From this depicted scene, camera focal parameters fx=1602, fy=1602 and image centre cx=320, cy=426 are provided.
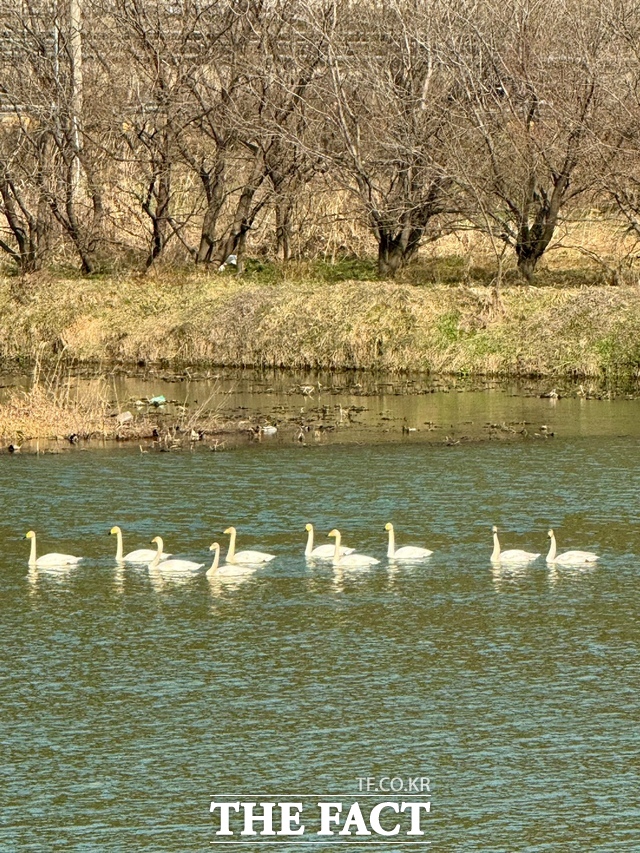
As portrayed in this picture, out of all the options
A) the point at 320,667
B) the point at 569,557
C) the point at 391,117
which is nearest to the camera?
the point at 320,667

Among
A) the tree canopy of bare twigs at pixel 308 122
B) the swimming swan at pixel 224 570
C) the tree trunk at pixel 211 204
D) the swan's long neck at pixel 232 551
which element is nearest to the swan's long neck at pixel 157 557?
the swimming swan at pixel 224 570

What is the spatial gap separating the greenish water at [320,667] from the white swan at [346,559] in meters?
0.24

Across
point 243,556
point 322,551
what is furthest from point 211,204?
point 243,556

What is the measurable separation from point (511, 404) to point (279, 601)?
50.5ft

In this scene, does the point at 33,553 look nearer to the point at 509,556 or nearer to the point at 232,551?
the point at 232,551

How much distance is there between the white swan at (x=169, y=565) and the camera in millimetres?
18531

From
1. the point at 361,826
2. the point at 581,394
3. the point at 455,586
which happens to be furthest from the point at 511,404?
the point at 361,826

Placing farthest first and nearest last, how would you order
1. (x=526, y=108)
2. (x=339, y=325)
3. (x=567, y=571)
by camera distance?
(x=526, y=108)
(x=339, y=325)
(x=567, y=571)

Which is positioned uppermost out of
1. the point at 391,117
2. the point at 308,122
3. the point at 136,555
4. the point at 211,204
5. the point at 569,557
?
the point at 308,122

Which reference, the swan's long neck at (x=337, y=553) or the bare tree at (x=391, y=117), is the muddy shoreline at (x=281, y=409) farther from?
the swan's long neck at (x=337, y=553)

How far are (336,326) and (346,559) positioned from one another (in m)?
19.2

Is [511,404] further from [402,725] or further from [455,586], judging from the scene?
[402,725]

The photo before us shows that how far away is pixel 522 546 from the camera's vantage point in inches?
774

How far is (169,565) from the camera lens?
18547 millimetres
